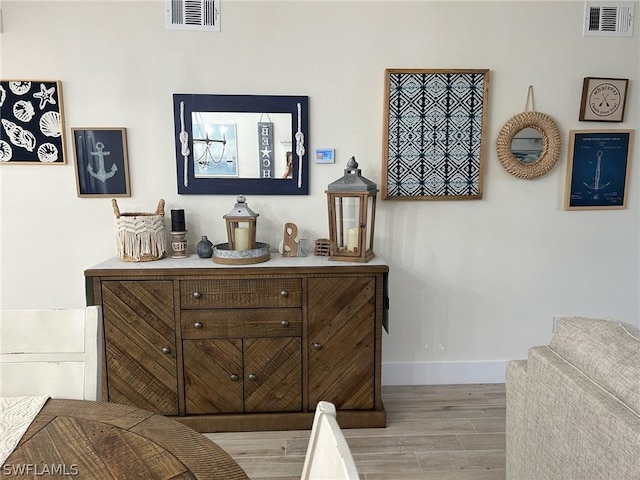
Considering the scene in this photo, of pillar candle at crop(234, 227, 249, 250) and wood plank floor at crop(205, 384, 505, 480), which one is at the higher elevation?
pillar candle at crop(234, 227, 249, 250)

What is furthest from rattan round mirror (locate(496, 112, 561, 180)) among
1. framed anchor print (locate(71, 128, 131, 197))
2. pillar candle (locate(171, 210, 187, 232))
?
framed anchor print (locate(71, 128, 131, 197))

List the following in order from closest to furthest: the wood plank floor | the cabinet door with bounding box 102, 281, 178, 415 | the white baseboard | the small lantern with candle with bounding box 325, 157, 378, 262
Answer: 1. the wood plank floor
2. the cabinet door with bounding box 102, 281, 178, 415
3. the small lantern with candle with bounding box 325, 157, 378, 262
4. the white baseboard

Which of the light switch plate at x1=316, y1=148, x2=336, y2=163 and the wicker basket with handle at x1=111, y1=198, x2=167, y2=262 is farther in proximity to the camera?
the light switch plate at x1=316, y1=148, x2=336, y2=163

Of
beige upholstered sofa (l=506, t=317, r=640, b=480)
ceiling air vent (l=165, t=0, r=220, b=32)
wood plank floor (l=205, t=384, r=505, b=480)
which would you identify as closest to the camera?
beige upholstered sofa (l=506, t=317, r=640, b=480)

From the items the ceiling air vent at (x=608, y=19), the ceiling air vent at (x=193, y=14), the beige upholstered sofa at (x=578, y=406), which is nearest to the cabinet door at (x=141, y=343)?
the ceiling air vent at (x=193, y=14)

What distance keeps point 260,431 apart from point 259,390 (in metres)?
0.21

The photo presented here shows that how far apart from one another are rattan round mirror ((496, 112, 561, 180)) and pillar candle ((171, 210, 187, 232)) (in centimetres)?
188

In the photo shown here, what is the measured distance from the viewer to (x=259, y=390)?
7.29 feet

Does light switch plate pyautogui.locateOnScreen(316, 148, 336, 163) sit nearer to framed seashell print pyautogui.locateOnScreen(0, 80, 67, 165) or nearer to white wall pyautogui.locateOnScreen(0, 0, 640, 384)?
white wall pyautogui.locateOnScreen(0, 0, 640, 384)

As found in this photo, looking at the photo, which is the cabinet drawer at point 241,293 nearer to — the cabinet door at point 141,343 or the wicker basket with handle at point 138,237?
the cabinet door at point 141,343

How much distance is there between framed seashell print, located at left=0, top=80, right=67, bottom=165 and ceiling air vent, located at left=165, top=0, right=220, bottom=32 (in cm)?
73

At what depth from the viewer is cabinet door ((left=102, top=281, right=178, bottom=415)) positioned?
2.13 m

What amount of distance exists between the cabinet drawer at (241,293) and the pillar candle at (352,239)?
0.33 meters

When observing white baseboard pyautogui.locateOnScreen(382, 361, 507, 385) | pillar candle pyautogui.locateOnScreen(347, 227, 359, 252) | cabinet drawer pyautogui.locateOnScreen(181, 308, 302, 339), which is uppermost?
pillar candle pyautogui.locateOnScreen(347, 227, 359, 252)
